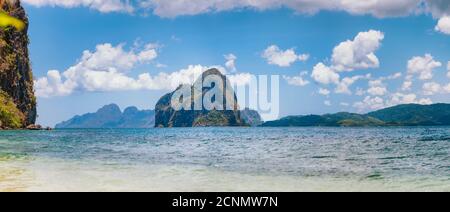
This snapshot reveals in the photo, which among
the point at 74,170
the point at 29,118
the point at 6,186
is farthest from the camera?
the point at 29,118

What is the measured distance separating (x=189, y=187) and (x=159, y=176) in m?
4.19

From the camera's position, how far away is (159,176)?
2106 centimetres

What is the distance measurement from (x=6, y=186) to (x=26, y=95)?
19804cm

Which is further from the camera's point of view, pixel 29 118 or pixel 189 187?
pixel 29 118

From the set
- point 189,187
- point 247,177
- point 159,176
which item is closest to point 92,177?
point 159,176

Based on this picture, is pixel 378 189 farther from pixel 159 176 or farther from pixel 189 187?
pixel 159 176

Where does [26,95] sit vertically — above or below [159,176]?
above
